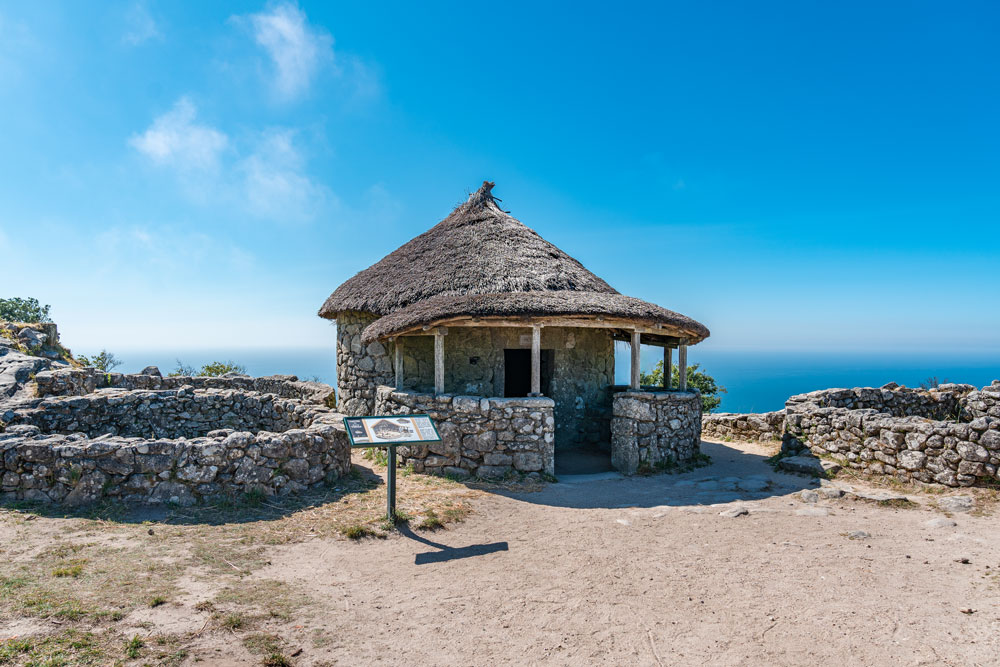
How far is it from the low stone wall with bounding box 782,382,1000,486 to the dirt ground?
57cm

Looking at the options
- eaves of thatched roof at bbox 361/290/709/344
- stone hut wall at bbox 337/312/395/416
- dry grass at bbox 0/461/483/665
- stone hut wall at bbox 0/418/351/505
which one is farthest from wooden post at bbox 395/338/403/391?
stone hut wall at bbox 0/418/351/505

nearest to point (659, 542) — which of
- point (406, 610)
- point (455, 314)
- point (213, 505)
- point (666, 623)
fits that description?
point (666, 623)

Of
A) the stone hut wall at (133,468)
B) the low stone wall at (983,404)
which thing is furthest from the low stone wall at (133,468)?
the low stone wall at (983,404)

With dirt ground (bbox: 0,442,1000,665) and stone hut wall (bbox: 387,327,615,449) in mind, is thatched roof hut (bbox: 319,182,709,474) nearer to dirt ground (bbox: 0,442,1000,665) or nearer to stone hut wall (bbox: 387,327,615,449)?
stone hut wall (bbox: 387,327,615,449)

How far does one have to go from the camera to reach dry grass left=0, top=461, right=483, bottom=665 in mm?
3293

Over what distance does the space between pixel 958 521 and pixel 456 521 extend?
6.12m

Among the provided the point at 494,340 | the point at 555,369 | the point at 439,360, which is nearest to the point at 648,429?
the point at 555,369

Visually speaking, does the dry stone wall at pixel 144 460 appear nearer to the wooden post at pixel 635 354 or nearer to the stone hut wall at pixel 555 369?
the stone hut wall at pixel 555 369

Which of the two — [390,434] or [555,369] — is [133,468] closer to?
[390,434]

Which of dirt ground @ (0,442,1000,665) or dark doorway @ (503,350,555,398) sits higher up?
dark doorway @ (503,350,555,398)

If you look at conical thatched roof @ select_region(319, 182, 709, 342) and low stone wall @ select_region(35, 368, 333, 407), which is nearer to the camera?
conical thatched roof @ select_region(319, 182, 709, 342)

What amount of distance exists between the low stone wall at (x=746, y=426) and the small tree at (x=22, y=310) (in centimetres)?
3048

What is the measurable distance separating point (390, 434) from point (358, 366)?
660 centimetres

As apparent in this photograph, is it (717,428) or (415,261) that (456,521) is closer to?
(415,261)
